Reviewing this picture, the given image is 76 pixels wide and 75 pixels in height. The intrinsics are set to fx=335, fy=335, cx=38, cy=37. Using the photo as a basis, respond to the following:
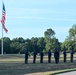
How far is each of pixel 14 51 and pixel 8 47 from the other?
137 inches

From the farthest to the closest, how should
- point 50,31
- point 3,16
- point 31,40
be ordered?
point 31,40 < point 50,31 < point 3,16

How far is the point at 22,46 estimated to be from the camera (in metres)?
116

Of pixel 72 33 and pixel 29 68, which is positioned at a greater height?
pixel 72 33

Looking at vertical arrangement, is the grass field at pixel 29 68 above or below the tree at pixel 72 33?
below

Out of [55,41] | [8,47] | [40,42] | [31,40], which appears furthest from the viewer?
[31,40]

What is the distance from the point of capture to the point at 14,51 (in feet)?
370

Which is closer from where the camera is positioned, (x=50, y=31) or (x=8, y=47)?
(x=50, y=31)

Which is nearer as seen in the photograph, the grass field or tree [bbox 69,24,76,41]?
the grass field

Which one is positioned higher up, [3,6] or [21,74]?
[3,6]

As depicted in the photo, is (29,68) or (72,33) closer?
(29,68)

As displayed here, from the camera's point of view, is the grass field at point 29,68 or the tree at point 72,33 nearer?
the grass field at point 29,68

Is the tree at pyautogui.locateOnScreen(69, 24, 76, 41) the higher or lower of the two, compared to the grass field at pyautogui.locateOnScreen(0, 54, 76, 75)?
higher

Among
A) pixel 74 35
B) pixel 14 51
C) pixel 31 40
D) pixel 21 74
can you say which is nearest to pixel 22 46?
pixel 14 51

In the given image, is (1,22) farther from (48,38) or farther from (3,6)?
(48,38)
